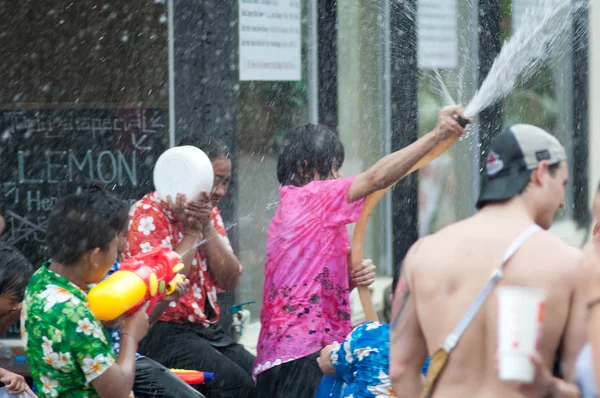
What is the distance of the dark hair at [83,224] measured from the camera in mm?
3979

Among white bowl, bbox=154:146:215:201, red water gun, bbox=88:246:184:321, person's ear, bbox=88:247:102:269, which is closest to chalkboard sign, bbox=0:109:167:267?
white bowl, bbox=154:146:215:201

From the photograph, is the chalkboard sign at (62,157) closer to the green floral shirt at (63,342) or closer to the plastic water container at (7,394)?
the plastic water container at (7,394)

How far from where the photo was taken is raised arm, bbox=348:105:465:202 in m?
4.66

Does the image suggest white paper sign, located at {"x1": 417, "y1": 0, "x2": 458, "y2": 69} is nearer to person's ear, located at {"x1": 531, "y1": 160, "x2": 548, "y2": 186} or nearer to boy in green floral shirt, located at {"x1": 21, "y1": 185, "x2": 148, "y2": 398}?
boy in green floral shirt, located at {"x1": 21, "y1": 185, "x2": 148, "y2": 398}

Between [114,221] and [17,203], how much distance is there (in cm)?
307

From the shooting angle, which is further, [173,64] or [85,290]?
[173,64]

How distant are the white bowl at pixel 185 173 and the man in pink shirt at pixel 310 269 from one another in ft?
1.40

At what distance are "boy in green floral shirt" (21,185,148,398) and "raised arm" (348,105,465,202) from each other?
1.21 metres

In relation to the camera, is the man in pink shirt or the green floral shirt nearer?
the green floral shirt

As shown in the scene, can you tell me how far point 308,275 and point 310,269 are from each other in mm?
30

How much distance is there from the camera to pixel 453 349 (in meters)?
3.17

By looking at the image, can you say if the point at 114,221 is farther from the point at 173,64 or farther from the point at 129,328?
the point at 173,64

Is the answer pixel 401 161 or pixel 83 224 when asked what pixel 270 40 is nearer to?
pixel 401 161

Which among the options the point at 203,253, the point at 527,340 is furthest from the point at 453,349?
the point at 203,253
